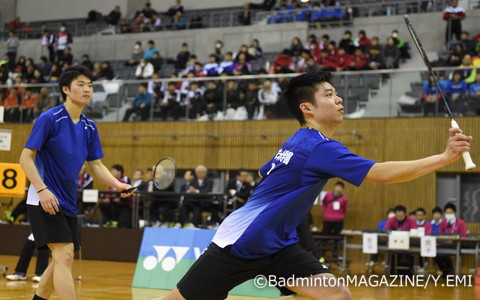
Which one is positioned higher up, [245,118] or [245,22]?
[245,22]

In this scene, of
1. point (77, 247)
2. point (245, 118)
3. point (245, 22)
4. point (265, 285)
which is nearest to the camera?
point (77, 247)

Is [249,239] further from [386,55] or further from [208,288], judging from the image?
[386,55]

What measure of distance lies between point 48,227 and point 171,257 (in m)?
4.53

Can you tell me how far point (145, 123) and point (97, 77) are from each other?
13.4ft

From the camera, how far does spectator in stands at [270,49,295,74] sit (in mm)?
19562

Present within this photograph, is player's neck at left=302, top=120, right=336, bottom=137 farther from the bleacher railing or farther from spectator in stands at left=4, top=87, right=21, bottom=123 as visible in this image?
spectator in stands at left=4, top=87, right=21, bottom=123

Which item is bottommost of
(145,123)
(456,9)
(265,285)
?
(265,285)

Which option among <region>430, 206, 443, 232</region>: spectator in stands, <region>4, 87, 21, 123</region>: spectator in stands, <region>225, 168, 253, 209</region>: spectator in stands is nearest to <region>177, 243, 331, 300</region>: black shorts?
<region>225, 168, 253, 209</region>: spectator in stands

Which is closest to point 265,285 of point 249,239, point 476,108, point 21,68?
point 249,239

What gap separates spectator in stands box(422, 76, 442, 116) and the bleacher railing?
1.0 inches

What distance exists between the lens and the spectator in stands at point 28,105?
20.6 metres

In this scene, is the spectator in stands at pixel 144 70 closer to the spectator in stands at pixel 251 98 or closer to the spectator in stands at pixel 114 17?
the spectator in stands at pixel 251 98

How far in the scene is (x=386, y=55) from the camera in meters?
19.7

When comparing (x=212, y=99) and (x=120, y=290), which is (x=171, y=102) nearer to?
(x=212, y=99)
